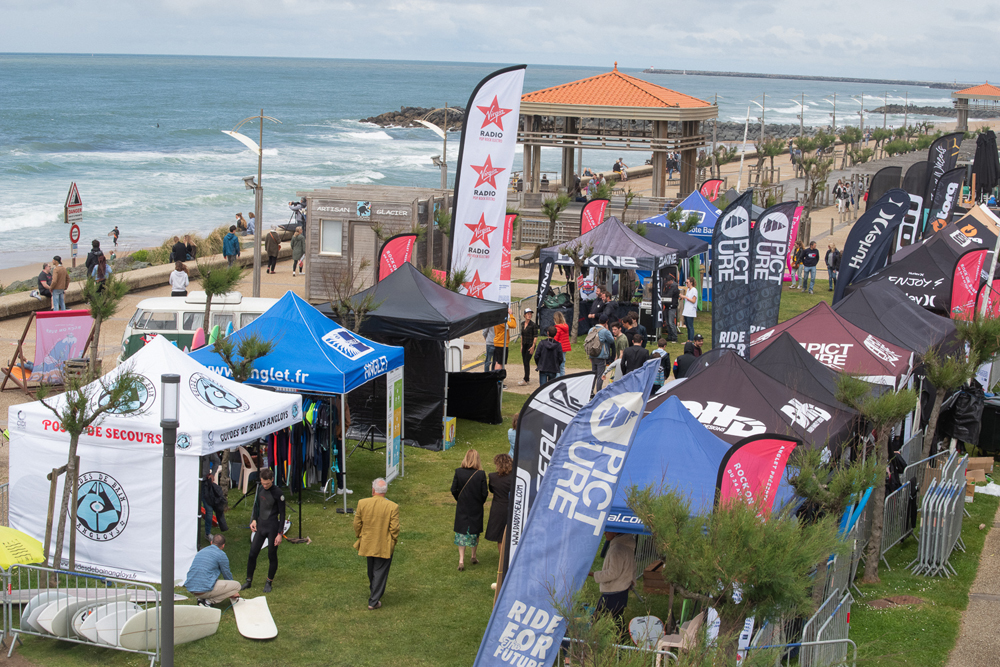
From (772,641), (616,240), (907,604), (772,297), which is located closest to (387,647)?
(772,641)

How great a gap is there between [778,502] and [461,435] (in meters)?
8.12

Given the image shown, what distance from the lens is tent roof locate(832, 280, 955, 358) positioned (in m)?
15.2

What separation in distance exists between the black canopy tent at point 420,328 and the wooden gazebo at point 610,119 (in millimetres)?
21074

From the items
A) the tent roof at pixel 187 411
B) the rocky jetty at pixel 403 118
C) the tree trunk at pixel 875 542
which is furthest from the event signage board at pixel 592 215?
the rocky jetty at pixel 403 118

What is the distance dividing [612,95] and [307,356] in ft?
87.8

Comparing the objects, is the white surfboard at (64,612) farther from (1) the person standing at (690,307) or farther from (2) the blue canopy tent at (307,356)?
(1) the person standing at (690,307)

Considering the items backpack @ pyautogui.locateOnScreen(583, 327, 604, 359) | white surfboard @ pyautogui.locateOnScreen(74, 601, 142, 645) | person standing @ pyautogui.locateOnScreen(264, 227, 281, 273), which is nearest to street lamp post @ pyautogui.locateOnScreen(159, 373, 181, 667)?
white surfboard @ pyautogui.locateOnScreen(74, 601, 142, 645)

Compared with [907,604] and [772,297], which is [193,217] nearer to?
[772,297]

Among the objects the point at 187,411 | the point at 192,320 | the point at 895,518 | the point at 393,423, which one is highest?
the point at 192,320

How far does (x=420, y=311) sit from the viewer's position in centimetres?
1459

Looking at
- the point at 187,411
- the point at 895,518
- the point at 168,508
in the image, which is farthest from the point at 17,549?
the point at 895,518

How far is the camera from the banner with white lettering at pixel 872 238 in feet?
66.9

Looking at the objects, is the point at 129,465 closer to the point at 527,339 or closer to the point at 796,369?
the point at 796,369

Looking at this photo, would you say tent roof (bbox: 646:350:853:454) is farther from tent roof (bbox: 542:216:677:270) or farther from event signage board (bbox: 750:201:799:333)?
tent roof (bbox: 542:216:677:270)
